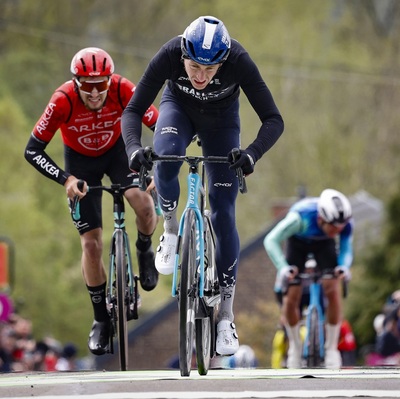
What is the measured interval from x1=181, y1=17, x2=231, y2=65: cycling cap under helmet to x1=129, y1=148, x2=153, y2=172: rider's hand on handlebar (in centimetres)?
77

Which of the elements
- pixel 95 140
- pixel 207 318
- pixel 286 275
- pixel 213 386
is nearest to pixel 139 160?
pixel 207 318

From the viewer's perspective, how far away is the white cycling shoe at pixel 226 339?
1209cm

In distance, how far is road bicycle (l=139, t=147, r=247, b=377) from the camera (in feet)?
37.1

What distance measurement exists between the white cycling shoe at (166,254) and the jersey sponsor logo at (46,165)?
5.60 feet

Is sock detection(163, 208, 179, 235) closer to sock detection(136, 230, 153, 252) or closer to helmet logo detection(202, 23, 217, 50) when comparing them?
helmet logo detection(202, 23, 217, 50)

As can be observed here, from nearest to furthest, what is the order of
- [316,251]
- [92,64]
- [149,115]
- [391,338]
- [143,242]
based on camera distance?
[92,64], [149,115], [143,242], [316,251], [391,338]

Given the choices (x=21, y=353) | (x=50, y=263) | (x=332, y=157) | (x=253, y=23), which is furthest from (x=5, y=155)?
(x=21, y=353)

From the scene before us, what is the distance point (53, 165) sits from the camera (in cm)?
1365

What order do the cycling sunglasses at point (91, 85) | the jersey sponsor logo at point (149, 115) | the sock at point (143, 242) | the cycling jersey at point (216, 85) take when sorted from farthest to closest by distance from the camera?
the sock at point (143, 242), the jersey sponsor logo at point (149, 115), the cycling sunglasses at point (91, 85), the cycling jersey at point (216, 85)

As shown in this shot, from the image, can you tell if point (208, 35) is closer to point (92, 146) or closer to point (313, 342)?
point (92, 146)

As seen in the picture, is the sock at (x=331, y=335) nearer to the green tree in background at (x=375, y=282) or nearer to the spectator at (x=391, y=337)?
the spectator at (x=391, y=337)

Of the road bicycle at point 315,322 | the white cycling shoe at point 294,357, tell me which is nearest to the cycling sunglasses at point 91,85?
the road bicycle at point 315,322

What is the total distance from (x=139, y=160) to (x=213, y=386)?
1717 millimetres

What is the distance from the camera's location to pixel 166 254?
12.1 metres
